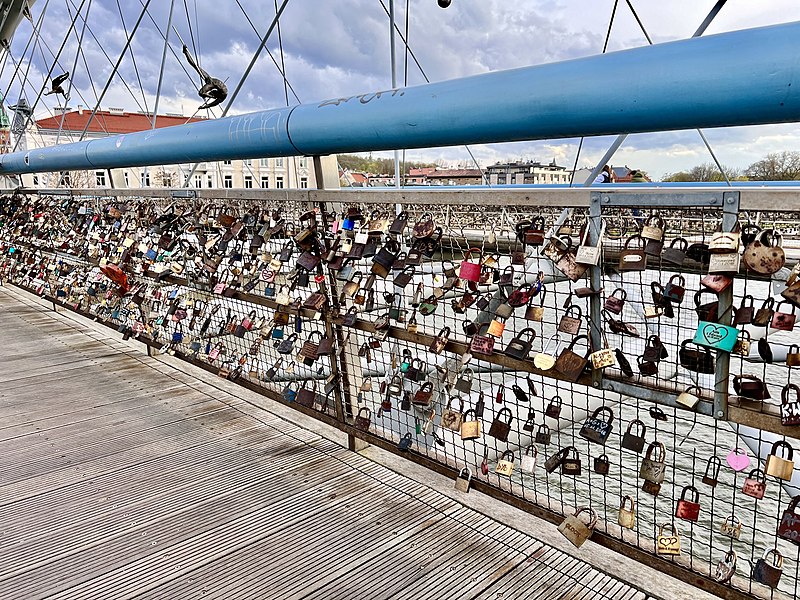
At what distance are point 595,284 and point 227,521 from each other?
1341mm

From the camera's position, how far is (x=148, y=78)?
9688 millimetres

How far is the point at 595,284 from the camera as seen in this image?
4.51 ft

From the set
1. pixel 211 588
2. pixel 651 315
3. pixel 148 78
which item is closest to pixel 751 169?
pixel 651 315

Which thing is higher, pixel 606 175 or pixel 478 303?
pixel 606 175

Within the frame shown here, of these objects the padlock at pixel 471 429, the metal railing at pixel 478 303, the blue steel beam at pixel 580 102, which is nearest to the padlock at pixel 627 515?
the metal railing at pixel 478 303

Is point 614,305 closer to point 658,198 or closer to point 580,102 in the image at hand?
point 658,198

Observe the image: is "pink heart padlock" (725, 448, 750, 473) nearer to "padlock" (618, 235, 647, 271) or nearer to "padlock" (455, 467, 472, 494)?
"padlock" (618, 235, 647, 271)

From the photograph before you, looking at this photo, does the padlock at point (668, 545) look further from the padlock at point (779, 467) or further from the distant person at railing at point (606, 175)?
the distant person at railing at point (606, 175)

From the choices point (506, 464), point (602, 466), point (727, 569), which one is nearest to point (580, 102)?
point (602, 466)

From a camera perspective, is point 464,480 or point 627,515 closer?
point 627,515

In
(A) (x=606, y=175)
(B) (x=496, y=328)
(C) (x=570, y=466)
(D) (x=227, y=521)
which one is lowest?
(D) (x=227, y=521)

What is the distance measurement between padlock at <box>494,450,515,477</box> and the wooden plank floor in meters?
0.22

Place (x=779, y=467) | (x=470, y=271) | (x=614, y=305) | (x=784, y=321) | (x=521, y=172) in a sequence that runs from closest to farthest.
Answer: (x=784, y=321) → (x=779, y=467) → (x=614, y=305) → (x=470, y=271) → (x=521, y=172)

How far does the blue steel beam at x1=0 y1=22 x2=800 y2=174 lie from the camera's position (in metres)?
0.96
